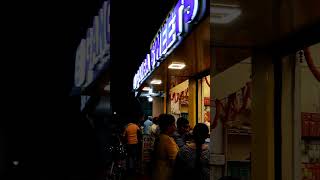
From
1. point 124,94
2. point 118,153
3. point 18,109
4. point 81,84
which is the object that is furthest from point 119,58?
point 81,84

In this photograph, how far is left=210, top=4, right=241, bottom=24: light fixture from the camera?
3278 millimetres

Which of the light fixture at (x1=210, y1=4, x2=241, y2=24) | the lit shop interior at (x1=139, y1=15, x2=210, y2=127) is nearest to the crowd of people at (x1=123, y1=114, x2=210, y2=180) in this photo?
the lit shop interior at (x1=139, y1=15, x2=210, y2=127)

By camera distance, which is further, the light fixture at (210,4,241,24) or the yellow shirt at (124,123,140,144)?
the yellow shirt at (124,123,140,144)

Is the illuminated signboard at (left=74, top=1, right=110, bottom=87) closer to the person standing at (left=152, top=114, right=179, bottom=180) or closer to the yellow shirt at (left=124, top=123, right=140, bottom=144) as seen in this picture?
the person standing at (left=152, top=114, right=179, bottom=180)

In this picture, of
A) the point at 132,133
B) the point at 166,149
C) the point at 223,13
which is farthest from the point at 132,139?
the point at 223,13

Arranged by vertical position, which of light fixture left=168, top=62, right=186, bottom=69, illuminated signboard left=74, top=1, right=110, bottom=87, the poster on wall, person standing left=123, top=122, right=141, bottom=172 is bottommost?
person standing left=123, top=122, right=141, bottom=172

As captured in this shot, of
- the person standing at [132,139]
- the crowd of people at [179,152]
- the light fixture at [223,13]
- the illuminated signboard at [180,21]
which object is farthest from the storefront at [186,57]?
the person standing at [132,139]

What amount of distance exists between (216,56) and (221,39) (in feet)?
1.83

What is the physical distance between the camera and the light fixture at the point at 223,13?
328 centimetres

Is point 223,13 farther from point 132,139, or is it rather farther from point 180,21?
point 132,139

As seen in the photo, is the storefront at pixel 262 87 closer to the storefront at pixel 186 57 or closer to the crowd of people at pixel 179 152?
the storefront at pixel 186 57

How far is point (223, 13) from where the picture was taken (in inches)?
138

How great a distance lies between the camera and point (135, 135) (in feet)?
36.1

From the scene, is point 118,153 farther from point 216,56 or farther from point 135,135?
point 216,56
